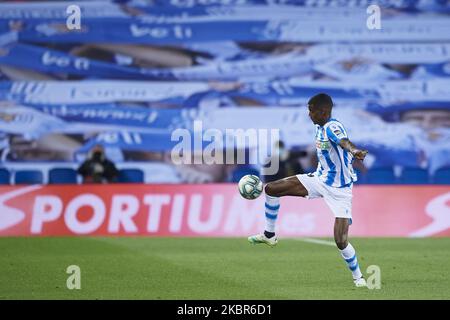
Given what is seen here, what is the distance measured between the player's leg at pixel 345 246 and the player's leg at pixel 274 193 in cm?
79

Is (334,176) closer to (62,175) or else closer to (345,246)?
(345,246)

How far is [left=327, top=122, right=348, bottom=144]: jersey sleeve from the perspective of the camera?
38.8ft

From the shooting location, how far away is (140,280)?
42.2ft

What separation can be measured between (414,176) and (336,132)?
477 inches

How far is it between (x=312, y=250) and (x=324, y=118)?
210 inches

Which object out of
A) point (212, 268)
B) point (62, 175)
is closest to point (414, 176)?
point (62, 175)

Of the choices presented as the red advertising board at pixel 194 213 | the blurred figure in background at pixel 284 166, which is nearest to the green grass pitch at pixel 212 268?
the red advertising board at pixel 194 213

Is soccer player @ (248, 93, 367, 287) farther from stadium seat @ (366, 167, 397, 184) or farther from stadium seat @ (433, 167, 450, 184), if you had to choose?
stadium seat @ (433, 167, 450, 184)

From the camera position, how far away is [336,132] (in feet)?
39.0

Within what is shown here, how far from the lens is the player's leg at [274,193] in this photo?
41.7 ft

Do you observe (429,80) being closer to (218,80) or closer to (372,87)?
(372,87)

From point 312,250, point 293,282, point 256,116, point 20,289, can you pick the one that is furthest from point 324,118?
point 256,116

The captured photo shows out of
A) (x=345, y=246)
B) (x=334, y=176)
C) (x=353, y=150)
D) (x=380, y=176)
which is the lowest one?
(x=345, y=246)

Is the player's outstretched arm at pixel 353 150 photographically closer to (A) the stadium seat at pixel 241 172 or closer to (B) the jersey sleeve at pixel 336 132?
(B) the jersey sleeve at pixel 336 132
